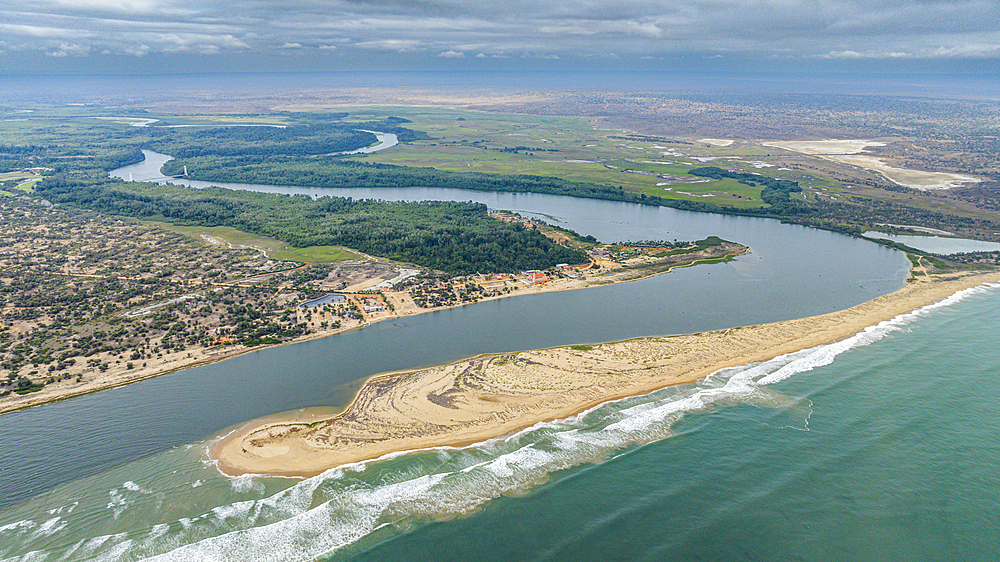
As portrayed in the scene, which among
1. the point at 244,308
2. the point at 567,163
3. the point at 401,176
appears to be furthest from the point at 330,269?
the point at 567,163

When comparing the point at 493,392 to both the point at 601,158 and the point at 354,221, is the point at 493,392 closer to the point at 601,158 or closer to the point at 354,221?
A: the point at 354,221

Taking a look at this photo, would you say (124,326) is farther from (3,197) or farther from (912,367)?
(3,197)

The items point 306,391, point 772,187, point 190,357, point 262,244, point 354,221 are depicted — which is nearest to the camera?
point 306,391

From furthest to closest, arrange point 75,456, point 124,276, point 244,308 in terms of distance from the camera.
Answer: point 124,276
point 244,308
point 75,456

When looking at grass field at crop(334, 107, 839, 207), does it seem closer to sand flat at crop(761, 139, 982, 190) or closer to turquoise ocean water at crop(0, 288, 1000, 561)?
sand flat at crop(761, 139, 982, 190)

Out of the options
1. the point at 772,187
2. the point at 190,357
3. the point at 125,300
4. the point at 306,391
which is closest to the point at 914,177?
the point at 772,187

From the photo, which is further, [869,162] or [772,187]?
[869,162]

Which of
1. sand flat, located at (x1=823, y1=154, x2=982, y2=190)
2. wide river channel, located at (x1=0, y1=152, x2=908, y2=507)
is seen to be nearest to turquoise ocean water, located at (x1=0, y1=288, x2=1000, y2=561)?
wide river channel, located at (x1=0, y1=152, x2=908, y2=507)
